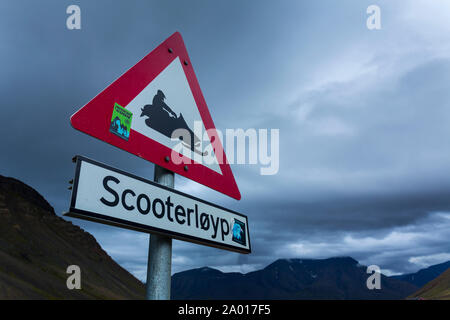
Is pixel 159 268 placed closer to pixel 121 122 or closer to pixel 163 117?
pixel 121 122

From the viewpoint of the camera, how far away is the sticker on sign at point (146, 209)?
2.76 metres

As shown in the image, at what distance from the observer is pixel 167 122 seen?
3.95 m

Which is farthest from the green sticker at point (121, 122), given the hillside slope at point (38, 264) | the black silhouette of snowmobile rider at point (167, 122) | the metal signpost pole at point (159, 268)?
the hillside slope at point (38, 264)

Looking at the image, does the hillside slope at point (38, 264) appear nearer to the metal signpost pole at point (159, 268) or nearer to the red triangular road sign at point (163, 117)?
the red triangular road sign at point (163, 117)

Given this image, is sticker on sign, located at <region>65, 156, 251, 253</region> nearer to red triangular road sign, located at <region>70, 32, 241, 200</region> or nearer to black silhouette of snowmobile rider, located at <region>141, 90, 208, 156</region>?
red triangular road sign, located at <region>70, 32, 241, 200</region>

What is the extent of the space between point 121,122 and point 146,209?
847 mm

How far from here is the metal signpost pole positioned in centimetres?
329

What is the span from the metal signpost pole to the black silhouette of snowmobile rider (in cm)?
113

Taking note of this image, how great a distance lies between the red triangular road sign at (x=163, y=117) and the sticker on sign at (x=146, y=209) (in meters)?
0.35

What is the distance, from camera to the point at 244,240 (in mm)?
4484
